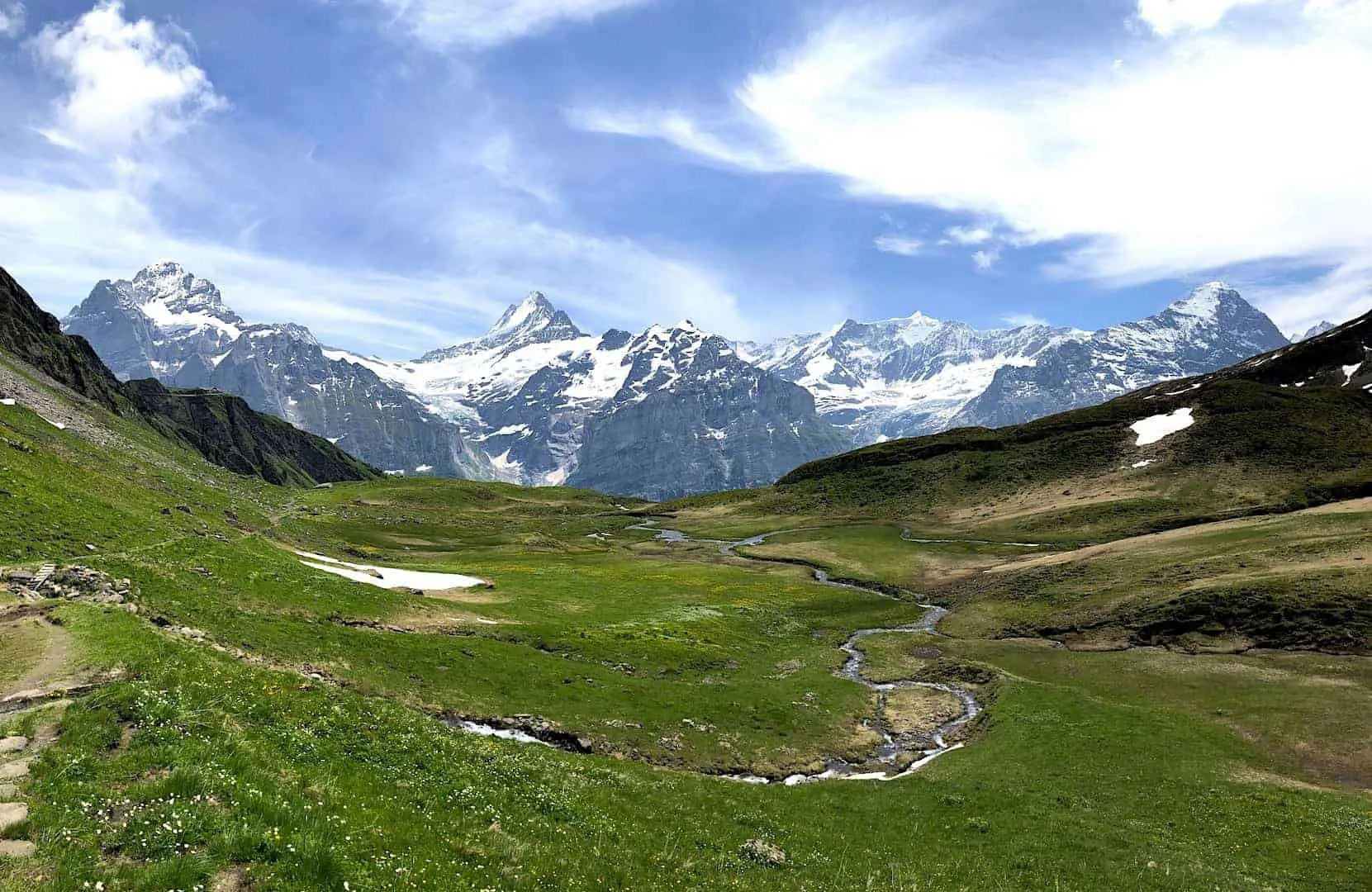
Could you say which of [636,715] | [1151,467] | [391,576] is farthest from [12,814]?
[1151,467]

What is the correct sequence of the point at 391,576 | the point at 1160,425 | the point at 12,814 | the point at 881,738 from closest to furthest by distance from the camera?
the point at 12,814 → the point at 881,738 → the point at 391,576 → the point at 1160,425

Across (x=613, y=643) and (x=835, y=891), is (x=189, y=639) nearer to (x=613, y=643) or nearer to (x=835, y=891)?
(x=835, y=891)

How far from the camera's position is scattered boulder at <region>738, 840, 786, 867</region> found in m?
23.2

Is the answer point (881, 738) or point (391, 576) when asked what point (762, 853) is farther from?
point (391, 576)

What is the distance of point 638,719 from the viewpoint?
42.0 metres

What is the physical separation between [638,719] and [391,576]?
40828 millimetres

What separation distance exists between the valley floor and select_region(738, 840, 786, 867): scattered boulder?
8.1 inches

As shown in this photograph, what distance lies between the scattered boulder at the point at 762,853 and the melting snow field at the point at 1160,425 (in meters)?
165

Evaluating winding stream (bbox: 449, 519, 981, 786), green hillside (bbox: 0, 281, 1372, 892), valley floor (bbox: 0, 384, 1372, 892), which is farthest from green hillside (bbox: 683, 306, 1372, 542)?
winding stream (bbox: 449, 519, 981, 786)

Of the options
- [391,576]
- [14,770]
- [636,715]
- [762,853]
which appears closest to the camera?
[14,770]

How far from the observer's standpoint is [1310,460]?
124 m

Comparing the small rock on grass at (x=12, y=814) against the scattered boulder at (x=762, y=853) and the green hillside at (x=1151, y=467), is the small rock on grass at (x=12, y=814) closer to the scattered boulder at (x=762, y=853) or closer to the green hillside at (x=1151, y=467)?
the scattered boulder at (x=762, y=853)

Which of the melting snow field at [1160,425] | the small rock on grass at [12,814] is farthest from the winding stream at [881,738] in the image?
the melting snow field at [1160,425]

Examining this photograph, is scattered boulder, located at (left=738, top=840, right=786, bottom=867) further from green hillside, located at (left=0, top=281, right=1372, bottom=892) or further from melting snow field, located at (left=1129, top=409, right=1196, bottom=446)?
melting snow field, located at (left=1129, top=409, right=1196, bottom=446)
